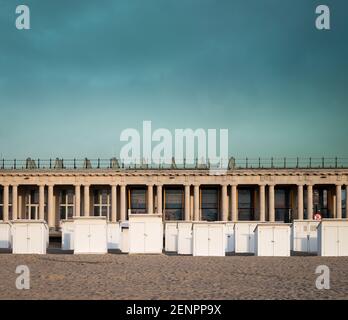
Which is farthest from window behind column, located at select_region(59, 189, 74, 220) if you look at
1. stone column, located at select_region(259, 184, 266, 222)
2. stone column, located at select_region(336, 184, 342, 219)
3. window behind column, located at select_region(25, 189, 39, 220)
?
stone column, located at select_region(336, 184, 342, 219)

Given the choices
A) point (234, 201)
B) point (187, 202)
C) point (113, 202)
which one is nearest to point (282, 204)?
point (234, 201)

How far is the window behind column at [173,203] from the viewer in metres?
74.2

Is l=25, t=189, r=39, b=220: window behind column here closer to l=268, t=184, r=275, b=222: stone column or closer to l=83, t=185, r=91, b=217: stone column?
l=83, t=185, r=91, b=217: stone column

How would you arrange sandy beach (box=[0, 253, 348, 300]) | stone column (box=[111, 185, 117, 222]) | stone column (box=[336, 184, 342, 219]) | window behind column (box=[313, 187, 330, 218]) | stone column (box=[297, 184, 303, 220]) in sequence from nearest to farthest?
sandy beach (box=[0, 253, 348, 300]), stone column (box=[336, 184, 342, 219]), stone column (box=[297, 184, 303, 220]), stone column (box=[111, 185, 117, 222]), window behind column (box=[313, 187, 330, 218])

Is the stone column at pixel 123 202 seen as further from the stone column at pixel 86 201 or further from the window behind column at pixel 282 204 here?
the window behind column at pixel 282 204

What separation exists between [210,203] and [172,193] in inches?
170

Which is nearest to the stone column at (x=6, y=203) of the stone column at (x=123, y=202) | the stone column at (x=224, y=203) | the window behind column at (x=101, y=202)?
the window behind column at (x=101, y=202)

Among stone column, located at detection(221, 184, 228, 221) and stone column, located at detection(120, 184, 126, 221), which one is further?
stone column, located at detection(221, 184, 228, 221)

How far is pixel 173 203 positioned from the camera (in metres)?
74.9

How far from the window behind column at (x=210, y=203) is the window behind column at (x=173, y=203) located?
241cm

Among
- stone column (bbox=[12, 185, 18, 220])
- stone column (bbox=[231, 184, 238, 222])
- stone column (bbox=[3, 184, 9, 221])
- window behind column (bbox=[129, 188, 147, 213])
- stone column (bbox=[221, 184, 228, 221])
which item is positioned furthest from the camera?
window behind column (bbox=[129, 188, 147, 213])

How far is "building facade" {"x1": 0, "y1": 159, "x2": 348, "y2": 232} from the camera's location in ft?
232

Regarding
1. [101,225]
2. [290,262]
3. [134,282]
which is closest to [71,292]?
[134,282]
